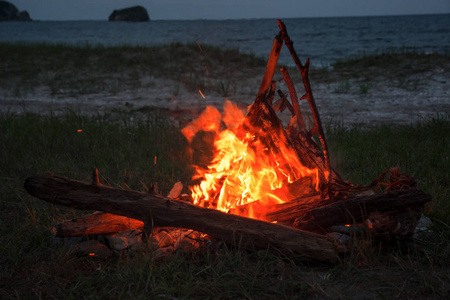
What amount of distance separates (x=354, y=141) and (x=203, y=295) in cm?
362

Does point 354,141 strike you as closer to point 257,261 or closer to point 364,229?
point 364,229

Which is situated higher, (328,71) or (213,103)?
(328,71)

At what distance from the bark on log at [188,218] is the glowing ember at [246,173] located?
16.8 inches

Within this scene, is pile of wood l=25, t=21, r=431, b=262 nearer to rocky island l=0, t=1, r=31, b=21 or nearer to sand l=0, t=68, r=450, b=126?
sand l=0, t=68, r=450, b=126

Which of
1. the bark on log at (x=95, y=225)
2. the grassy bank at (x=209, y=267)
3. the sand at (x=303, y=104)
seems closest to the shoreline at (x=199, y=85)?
the sand at (x=303, y=104)

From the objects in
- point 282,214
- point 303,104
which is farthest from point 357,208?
point 303,104

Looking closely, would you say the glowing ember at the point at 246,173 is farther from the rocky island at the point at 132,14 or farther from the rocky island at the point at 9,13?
the rocky island at the point at 9,13

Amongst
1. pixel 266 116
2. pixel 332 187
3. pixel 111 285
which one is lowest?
pixel 111 285

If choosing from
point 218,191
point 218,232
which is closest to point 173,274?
point 218,232

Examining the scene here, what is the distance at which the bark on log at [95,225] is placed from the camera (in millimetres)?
2604

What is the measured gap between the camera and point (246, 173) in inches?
124

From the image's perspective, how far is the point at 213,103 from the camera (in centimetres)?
952

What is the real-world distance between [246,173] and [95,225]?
126 cm

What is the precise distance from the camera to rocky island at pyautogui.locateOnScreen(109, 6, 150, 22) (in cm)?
11838
